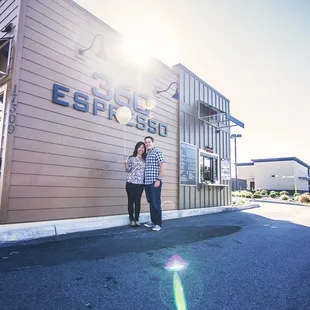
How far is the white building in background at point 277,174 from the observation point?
34.4 m

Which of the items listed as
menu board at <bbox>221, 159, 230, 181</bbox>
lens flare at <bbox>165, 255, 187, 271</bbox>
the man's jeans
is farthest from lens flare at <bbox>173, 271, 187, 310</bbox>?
menu board at <bbox>221, 159, 230, 181</bbox>

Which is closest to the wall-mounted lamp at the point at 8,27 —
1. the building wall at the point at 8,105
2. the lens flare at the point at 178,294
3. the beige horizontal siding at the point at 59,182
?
the building wall at the point at 8,105

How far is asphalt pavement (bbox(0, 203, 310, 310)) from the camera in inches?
68.2

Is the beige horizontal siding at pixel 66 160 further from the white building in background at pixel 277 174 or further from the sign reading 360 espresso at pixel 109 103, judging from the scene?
the white building in background at pixel 277 174

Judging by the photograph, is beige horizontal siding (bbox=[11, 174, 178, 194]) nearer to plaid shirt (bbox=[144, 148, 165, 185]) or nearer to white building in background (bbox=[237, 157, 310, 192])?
plaid shirt (bbox=[144, 148, 165, 185])

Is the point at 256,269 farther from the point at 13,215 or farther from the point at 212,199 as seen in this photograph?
the point at 212,199

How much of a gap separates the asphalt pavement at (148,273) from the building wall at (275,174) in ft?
115

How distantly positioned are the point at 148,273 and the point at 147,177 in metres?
2.33

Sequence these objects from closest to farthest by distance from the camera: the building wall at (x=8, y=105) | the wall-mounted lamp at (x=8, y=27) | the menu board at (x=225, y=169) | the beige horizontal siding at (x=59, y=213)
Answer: the building wall at (x=8, y=105) → the beige horizontal siding at (x=59, y=213) → the wall-mounted lamp at (x=8, y=27) → the menu board at (x=225, y=169)

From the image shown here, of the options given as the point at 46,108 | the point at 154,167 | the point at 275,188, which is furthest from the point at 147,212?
the point at 275,188

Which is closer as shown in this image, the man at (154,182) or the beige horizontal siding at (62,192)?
the beige horizontal siding at (62,192)

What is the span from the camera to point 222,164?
9711mm

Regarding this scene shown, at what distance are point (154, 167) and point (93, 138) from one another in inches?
54.6

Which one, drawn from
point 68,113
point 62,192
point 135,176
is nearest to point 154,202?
point 135,176
